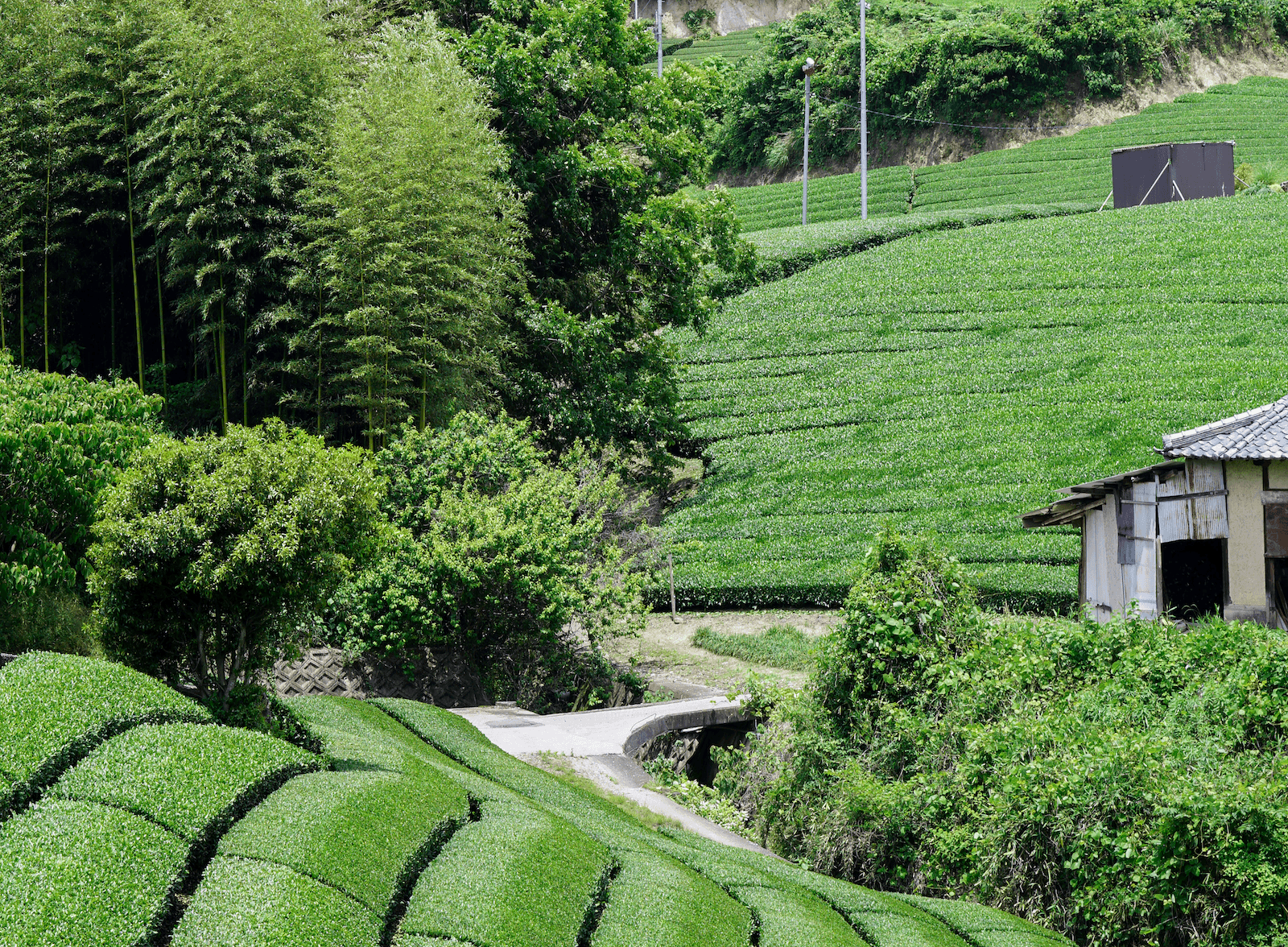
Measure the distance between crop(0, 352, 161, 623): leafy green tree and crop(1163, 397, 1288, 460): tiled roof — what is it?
9.96 meters

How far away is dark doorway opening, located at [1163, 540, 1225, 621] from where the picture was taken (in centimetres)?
1366

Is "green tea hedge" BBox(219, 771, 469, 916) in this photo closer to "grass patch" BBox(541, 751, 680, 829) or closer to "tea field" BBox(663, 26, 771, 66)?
"grass patch" BBox(541, 751, 680, 829)

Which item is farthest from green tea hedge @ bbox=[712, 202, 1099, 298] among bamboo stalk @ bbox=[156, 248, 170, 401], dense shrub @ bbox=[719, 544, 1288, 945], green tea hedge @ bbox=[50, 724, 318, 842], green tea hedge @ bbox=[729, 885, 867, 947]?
green tea hedge @ bbox=[50, 724, 318, 842]

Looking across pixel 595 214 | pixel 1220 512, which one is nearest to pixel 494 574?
pixel 1220 512

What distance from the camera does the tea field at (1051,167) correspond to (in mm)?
45156

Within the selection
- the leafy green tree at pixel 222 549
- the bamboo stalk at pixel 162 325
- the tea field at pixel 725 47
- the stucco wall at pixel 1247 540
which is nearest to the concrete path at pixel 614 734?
the leafy green tree at pixel 222 549

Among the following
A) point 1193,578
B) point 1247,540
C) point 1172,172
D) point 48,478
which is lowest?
point 1193,578

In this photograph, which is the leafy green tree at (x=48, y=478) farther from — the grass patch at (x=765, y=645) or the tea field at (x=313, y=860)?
the grass patch at (x=765, y=645)

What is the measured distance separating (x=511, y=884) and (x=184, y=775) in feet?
5.43

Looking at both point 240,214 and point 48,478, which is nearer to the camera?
point 48,478

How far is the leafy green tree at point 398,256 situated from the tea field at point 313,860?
805cm

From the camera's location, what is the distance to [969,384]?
83.4 ft

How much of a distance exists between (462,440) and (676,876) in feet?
28.3

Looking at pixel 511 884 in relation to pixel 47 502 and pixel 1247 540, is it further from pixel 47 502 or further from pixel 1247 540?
pixel 1247 540
